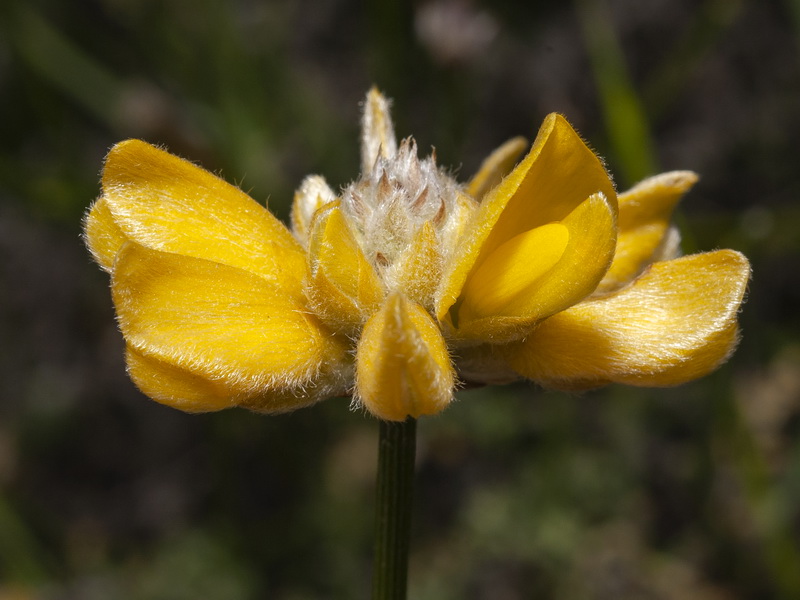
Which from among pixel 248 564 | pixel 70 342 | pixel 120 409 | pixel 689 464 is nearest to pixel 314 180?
pixel 248 564

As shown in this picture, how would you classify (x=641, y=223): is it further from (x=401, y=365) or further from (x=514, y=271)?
(x=401, y=365)

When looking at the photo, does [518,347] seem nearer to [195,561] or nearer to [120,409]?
[195,561]

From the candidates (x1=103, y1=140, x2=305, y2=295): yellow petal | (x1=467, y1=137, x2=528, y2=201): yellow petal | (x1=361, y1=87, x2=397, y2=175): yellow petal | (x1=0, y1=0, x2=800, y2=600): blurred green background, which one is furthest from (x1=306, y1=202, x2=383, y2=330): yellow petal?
(x1=0, y1=0, x2=800, y2=600): blurred green background

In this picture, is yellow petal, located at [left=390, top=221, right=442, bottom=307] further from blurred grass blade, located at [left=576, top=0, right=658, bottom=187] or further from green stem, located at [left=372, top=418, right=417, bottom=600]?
blurred grass blade, located at [left=576, top=0, right=658, bottom=187]

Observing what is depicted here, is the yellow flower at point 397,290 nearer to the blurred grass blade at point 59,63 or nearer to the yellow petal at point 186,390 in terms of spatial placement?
the yellow petal at point 186,390

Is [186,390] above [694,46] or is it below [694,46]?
below

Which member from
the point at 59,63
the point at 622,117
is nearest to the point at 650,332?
the point at 622,117
